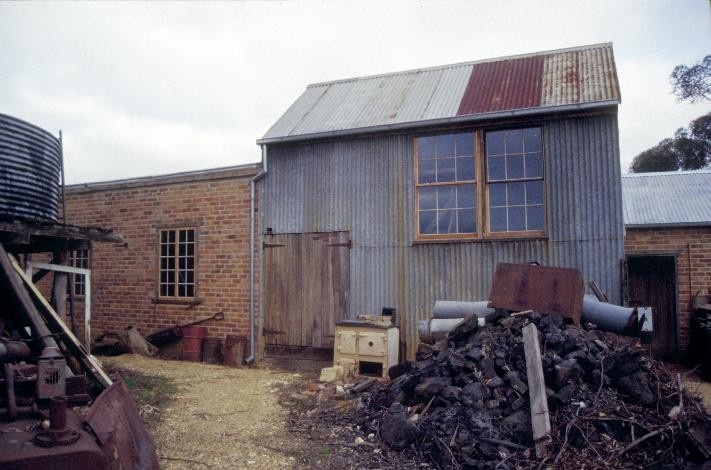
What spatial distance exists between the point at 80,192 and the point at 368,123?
7.50 meters

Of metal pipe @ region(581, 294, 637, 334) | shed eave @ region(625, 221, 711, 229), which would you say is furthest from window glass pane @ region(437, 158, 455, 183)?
shed eave @ region(625, 221, 711, 229)

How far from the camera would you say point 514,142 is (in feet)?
27.8

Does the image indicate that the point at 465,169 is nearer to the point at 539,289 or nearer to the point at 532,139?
the point at 532,139

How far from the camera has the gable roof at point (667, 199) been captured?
11.4 meters

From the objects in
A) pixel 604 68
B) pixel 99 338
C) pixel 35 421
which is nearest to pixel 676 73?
pixel 604 68

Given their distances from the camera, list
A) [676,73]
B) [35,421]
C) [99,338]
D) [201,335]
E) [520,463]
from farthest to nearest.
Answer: [676,73] < [99,338] < [201,335] < [520,463] < [35,421]

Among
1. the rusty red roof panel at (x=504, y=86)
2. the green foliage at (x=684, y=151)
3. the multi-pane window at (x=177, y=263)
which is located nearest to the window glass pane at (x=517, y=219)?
the rusty red roof panel at (x=504, y=86)

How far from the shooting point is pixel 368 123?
9289 millimetres

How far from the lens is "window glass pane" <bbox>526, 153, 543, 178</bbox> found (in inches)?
325

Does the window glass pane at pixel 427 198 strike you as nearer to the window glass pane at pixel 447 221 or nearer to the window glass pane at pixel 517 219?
the window glass pane at pixel 447 221

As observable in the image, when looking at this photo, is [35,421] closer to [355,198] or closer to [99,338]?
[355,198]

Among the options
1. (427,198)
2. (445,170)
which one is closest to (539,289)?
(427,198)

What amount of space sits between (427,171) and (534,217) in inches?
80.0

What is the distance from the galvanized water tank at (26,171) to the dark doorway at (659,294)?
1185 cm
